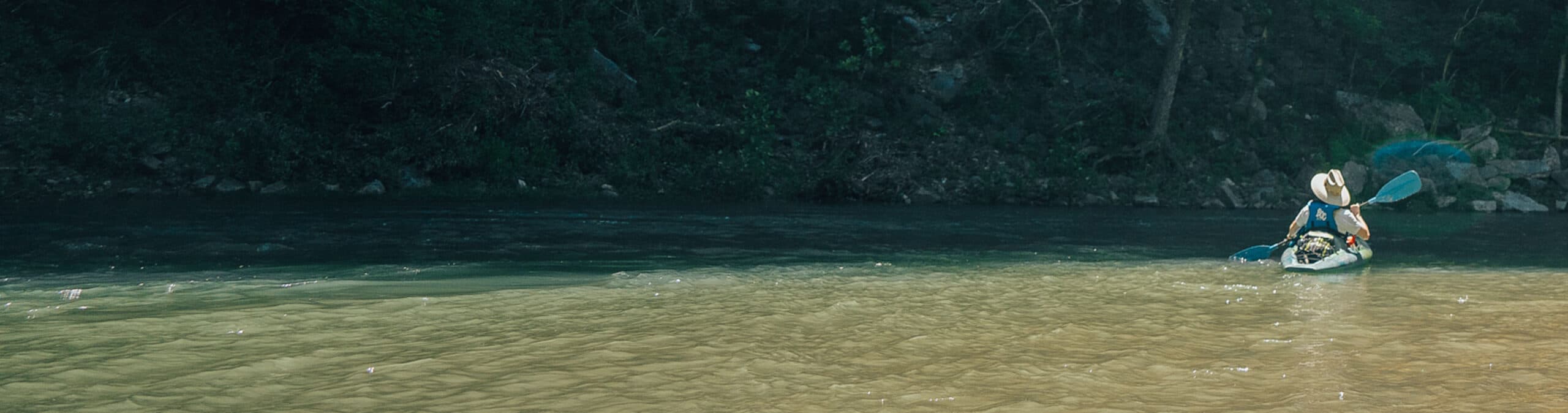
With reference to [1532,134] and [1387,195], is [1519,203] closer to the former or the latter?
[1532,134]

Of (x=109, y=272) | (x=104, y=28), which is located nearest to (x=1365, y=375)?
(x=109, y=272)

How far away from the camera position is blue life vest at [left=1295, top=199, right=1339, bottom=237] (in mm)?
12320

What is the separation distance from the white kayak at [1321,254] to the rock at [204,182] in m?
19.9

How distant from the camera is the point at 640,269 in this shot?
452 inches

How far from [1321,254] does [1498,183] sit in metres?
21.4

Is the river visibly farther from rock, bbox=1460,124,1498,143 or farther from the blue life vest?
rock, bbox=1460,124,1498,143

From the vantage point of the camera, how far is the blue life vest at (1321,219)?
12.3 m

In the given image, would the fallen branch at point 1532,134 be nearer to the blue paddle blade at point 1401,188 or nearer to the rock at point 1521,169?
the rock at point 1521,169

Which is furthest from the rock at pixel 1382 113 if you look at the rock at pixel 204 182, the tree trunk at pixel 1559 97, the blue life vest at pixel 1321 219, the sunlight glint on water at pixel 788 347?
the rock at pixel 204 182

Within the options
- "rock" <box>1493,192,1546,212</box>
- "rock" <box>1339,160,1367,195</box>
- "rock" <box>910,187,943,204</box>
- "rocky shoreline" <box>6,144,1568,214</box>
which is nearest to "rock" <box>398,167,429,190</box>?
"rocky shoreline" <box>6,144,1568,214</box>

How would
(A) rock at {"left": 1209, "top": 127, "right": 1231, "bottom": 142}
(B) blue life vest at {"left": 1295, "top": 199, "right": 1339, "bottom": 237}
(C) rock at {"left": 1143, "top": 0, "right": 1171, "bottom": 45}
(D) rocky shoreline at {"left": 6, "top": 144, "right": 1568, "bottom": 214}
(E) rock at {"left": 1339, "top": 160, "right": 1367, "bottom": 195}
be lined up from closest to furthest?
1. (B) blue life vest at {"left": 1295, "top": 199, "right": 1339, "bottom": 237}
2. (D) rocky shoreline at {"left": 6, "top": 144, "right": 1568, "bottom": 214}
3. (E) rock at {"left": 1339, "top": 160, "right": 1367, "bottom": 195}
4. (A) rock at {"left": 1209, "top": 127, "right": 1231, "bottom": 142}
5. (C) rock at {"left": 1143, "top": 0, "right": 1171, "bottom": 45}

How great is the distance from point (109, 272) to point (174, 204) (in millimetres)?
10240

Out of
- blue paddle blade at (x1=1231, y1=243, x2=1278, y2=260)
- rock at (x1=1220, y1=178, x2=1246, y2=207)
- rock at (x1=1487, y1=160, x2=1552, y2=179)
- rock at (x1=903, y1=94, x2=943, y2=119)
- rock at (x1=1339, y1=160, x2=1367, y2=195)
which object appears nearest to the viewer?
blue paddle blade at (x1=1231, y1=243, x2=1278, y2=260)

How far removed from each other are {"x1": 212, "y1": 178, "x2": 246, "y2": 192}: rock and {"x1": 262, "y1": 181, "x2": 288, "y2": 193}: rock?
443mm
